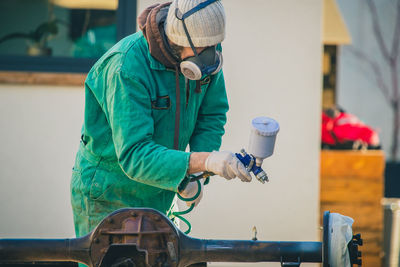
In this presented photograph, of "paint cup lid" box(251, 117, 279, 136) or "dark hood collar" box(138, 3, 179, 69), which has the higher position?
"dark hood collar" box(138, 3, 179, 69)

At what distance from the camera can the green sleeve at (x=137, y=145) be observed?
2.37 metres

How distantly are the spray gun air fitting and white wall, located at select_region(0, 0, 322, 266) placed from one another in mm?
2216

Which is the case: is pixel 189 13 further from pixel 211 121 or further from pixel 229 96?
pixel 229 96

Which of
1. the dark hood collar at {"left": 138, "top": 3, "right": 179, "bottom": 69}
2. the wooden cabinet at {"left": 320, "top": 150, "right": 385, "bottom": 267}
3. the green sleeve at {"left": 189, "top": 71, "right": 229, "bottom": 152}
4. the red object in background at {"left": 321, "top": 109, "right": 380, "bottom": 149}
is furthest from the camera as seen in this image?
the red object in background at {"left": 321, "top": 109, "right": 380, "bottom": 149}

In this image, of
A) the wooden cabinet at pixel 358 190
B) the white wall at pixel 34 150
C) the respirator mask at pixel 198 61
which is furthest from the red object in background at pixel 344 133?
the respirator mask at pixel 198 61

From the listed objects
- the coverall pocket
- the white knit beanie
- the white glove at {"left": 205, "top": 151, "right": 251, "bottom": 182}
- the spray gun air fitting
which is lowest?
the coverall pocket

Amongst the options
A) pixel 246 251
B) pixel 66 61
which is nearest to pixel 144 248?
pixel 246 251

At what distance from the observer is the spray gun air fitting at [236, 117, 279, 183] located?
227cm

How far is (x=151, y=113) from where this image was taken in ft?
8.43

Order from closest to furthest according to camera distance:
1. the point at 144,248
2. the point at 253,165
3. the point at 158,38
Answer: the point at 144,248 → the point at 253,165 → the point at 158,38

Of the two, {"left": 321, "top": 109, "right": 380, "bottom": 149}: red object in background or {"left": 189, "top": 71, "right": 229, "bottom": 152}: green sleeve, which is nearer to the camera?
{"left": 189, "top": 71, "right": 229, "bottom": 152}: green sleeve

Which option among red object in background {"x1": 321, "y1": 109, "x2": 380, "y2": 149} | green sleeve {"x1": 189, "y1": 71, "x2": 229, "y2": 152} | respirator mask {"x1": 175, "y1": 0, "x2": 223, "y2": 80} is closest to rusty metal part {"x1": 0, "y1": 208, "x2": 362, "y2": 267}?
respirator mask {"x1": 175, "y1": 0, "x2": 223, "y2": 80}

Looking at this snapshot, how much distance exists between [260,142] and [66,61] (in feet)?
8.63

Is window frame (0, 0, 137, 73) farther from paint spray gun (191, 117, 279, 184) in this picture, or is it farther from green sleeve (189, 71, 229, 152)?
paint spray gun (191, 117, 279, 184)
